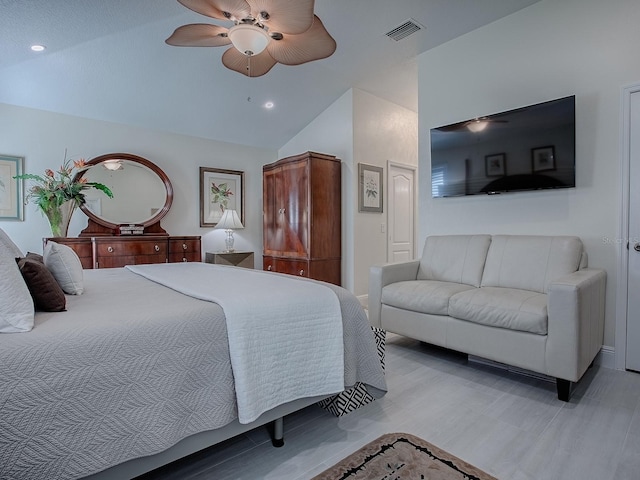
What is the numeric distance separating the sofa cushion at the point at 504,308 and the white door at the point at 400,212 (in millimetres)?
2574

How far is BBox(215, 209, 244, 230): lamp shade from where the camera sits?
4.73 m

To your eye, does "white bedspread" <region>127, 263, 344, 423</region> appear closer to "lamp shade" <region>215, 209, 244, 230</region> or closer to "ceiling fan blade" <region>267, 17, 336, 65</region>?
"ceiling fan blade" <region>267, 17, 336, 65</region>

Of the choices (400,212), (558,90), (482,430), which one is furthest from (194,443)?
(400,212)

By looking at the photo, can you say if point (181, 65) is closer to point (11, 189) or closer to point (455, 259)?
point (11, 189)

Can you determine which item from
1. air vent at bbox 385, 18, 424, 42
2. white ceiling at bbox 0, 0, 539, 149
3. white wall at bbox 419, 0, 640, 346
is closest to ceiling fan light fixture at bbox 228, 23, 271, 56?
white ceiling at bbox 0, 0, 539, 149

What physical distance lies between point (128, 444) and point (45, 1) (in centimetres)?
286

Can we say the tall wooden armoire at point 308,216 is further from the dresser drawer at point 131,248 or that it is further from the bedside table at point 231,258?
the dresser drawer at point 131,248

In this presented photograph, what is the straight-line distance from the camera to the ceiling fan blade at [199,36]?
7.09ft

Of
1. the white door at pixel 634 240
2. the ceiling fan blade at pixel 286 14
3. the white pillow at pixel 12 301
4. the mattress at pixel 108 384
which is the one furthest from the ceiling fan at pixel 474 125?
the white pillow at pixel 12 301

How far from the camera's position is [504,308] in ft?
7.04

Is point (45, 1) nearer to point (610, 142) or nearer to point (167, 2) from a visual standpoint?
point (167, 2)

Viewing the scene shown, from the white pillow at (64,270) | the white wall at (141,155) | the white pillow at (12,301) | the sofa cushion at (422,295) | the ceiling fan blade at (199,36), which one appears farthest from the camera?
the white wall at (141,155)

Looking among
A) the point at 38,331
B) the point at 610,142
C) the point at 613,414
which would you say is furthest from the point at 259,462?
the point at 610,142

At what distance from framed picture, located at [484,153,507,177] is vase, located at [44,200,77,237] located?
4.31 metres
